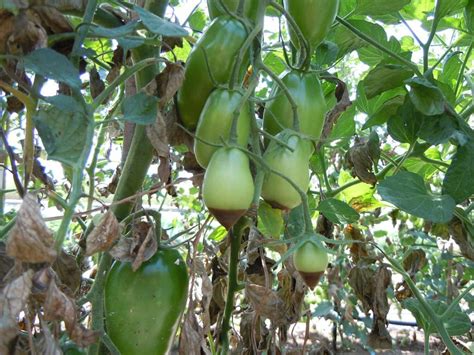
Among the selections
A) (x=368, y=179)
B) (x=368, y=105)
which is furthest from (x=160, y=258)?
(x=368, y=105)

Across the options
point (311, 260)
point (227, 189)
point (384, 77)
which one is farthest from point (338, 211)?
point (227, 189)

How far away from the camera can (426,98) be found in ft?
2.43

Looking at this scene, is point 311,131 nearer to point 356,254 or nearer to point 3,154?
point 3,154

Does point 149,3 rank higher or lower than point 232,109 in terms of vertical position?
higher

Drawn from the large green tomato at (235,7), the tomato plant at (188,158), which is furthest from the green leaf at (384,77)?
the large green tomato at (235,7)

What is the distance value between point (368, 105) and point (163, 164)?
527mm

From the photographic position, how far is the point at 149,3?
0.65m

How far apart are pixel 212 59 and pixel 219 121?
0.09 meters

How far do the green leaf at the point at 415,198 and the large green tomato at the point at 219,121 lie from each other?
0.25 m

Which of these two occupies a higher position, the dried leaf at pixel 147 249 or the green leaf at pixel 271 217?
the green leaf at pixel 271 217

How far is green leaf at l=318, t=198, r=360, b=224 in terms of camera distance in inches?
33.3

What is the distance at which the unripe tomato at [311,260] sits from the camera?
554 millimetres

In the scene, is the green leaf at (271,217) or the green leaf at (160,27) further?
the green leaf at (271,217)

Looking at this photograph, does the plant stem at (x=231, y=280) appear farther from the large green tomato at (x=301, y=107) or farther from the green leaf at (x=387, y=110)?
the green leaf at (x=387, y=110)
